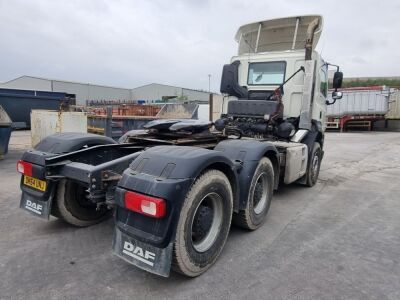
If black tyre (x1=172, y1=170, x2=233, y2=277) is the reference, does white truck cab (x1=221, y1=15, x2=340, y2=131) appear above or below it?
above

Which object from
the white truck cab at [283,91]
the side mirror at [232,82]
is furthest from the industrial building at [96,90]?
the side mirror at [232,82]

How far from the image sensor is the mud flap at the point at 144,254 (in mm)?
2238

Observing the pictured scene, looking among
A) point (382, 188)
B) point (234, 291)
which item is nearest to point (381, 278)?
point (234, 291)

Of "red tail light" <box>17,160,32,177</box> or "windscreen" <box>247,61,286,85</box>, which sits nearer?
"red tail light" <box>17,160,32,177</box>

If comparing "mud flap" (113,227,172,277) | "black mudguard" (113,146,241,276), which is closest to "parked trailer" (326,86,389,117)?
"black mudguard" (113,146,241,276)

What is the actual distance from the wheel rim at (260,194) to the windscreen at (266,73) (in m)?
2.52

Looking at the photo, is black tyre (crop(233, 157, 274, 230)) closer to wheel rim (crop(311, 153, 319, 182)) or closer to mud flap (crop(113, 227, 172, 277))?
mud flap (crop(113, 227, 172, 277))

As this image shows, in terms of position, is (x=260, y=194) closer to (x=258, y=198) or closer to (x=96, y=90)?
(x=258, y=198)

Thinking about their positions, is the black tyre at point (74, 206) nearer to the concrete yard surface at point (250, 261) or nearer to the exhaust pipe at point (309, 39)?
the concrete yard surface at point (250, 261)

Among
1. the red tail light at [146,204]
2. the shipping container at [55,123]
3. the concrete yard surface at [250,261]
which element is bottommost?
the concrete yard surface at [250,261]

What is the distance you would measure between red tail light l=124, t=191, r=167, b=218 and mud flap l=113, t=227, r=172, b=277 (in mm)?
258

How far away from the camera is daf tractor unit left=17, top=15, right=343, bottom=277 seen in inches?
91.2

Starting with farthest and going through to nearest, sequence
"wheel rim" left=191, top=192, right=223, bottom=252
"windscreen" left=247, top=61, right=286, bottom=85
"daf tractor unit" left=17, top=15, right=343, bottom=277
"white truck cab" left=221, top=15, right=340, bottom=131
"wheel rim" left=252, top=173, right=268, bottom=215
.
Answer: "windscreen" left=247, top=61, right=286, bottom=85
"white truck cab" left=221, top=15, right=340, bottom=131
"wheel rim" left=252, top=173, right=268, bottom=215
"wheel rim" left=191, top=192, right=223, bottom=252
"daf tractor unit" left=17, top=15, right=343, bottom=277

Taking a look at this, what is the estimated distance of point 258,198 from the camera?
3.75m
